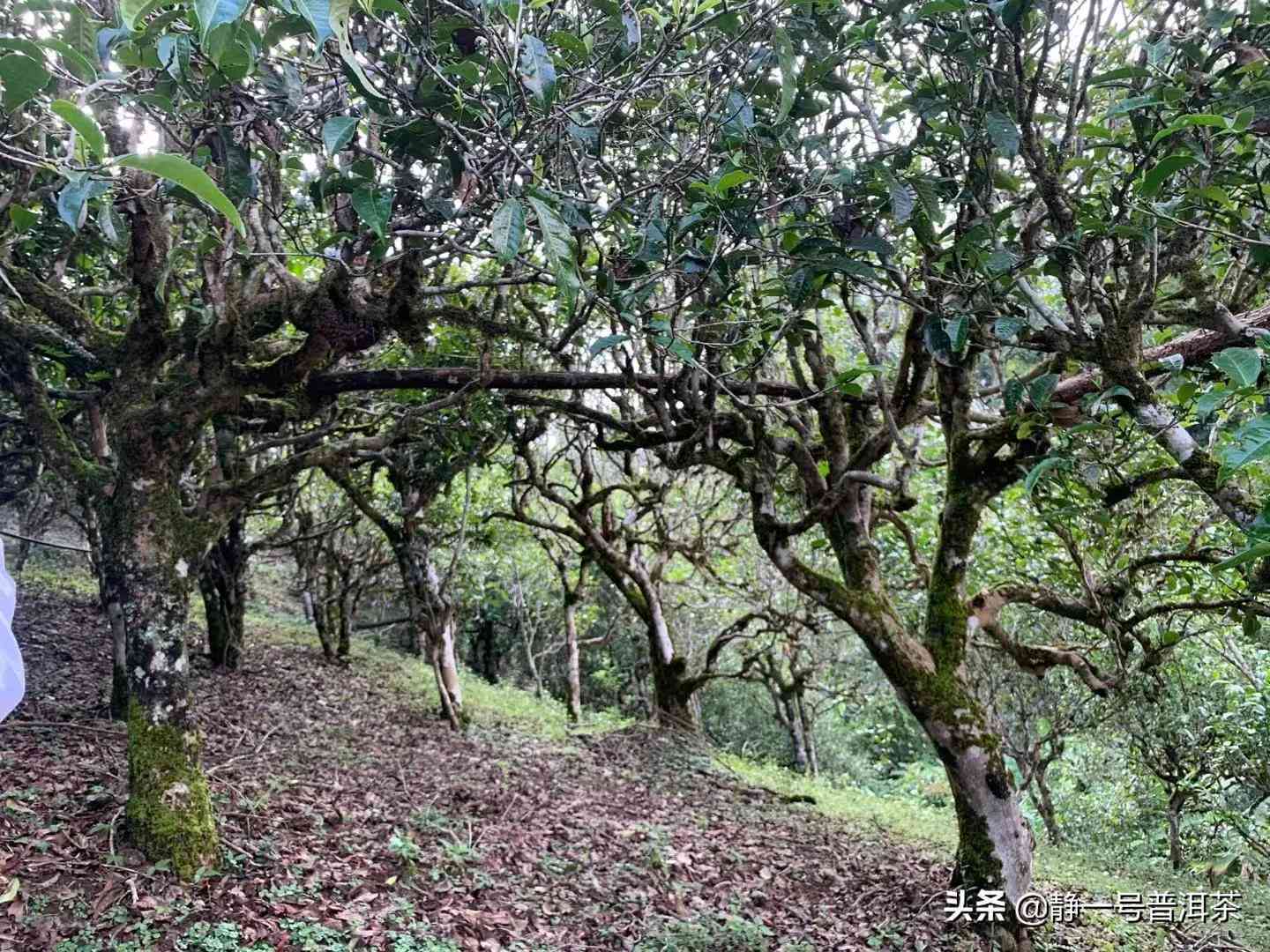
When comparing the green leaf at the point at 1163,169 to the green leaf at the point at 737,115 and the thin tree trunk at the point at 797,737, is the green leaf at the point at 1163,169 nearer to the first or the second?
the green leaf at the point at 737,115

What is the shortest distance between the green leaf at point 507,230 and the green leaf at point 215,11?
72 centimetres

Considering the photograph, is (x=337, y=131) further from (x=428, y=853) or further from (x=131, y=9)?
(x=428, y=853)

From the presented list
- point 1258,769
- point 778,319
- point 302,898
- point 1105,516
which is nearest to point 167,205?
point 778,319

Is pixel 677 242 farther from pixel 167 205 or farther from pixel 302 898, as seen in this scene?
pixel 302 898

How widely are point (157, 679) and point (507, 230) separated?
308 cm

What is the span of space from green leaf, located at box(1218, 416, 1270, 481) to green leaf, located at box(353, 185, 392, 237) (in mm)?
2006

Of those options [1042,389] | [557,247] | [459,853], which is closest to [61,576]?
[459,853]

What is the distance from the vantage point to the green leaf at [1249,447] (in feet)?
4.86


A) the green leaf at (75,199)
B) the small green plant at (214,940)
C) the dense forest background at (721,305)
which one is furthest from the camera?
the small green plant at (214,940)

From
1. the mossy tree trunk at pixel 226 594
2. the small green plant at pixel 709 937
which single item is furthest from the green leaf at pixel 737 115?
the mossy tree trunk at pixel 226 594

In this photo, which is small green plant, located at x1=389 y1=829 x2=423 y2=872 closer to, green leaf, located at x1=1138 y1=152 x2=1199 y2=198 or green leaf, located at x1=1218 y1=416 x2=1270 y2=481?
green leaf, located at x1=1218 y1=416 x2=1270 y2=481

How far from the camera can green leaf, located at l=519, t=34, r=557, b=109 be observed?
1854 mm

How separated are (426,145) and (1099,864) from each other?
8867 mm

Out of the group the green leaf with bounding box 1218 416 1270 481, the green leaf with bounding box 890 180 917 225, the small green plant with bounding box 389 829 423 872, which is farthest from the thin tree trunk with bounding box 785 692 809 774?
the green leaf with bounding box 1218 416 1270 481
